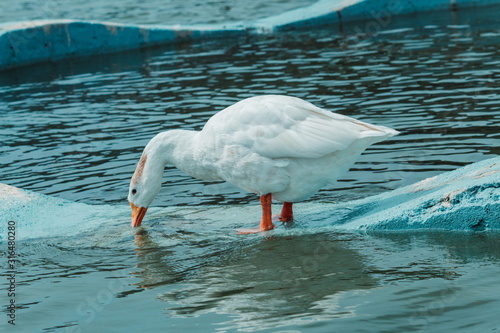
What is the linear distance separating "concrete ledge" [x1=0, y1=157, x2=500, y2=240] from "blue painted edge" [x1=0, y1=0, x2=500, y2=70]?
31.5 ft

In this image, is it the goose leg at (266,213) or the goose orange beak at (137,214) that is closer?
the goose leg at (266,213)

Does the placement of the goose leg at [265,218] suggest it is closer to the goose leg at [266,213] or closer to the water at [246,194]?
the goose leg at [266,213]

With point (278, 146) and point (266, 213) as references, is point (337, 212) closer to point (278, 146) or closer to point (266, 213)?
point (266, 213)

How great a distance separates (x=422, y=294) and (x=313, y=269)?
0.83m

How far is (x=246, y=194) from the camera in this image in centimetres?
686

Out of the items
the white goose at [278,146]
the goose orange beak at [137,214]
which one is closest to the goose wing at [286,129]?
the white goose at [278,146]

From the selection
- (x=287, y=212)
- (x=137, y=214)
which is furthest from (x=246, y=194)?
(x=137, y=214)

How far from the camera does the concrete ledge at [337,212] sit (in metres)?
4.59

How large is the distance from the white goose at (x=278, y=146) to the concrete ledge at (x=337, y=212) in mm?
434

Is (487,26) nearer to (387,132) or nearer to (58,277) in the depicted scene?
(387,132)

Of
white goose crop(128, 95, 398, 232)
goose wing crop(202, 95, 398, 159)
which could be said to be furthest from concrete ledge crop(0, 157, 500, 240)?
goose wing crop(202, 95, 398, 159)

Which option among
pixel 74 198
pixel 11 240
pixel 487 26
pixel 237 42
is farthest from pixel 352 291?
pixel 237 42

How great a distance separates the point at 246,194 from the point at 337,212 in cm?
151

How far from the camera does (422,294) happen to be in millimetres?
3715
